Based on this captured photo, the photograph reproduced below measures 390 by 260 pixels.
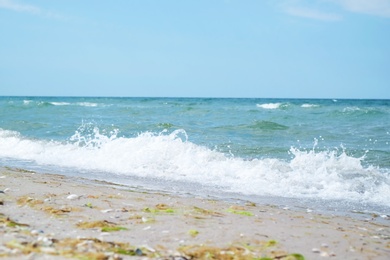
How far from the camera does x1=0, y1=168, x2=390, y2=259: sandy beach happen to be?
4008 mm

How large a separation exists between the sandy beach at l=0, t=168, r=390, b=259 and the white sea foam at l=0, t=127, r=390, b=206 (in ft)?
6.60

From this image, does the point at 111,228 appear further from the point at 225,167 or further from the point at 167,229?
the point at 225,167

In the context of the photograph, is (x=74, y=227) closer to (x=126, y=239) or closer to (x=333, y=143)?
(x=126, y=239)

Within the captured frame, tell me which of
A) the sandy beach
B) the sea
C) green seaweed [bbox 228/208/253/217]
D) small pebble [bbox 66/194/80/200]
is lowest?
the sea

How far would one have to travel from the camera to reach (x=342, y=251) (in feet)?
14.4

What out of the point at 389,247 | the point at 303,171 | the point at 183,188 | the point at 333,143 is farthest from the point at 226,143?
the point at 389,247

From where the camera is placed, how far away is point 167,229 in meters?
4.91

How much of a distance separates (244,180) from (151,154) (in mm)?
3227

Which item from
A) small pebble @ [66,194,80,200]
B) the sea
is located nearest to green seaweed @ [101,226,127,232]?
small pebble @ [66,194,80,200]

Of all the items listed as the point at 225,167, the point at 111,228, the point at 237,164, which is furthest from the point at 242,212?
the point at 237,164

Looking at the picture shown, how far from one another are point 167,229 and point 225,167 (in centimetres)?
633

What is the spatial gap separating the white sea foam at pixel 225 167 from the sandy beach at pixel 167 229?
2012 millimetres

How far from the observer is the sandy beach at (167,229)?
13.1 feet

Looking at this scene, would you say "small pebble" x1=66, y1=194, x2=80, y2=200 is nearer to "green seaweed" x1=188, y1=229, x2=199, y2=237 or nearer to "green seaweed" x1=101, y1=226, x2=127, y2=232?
"green seaweed" x1=101, y1=226, x2=127, y2=232
